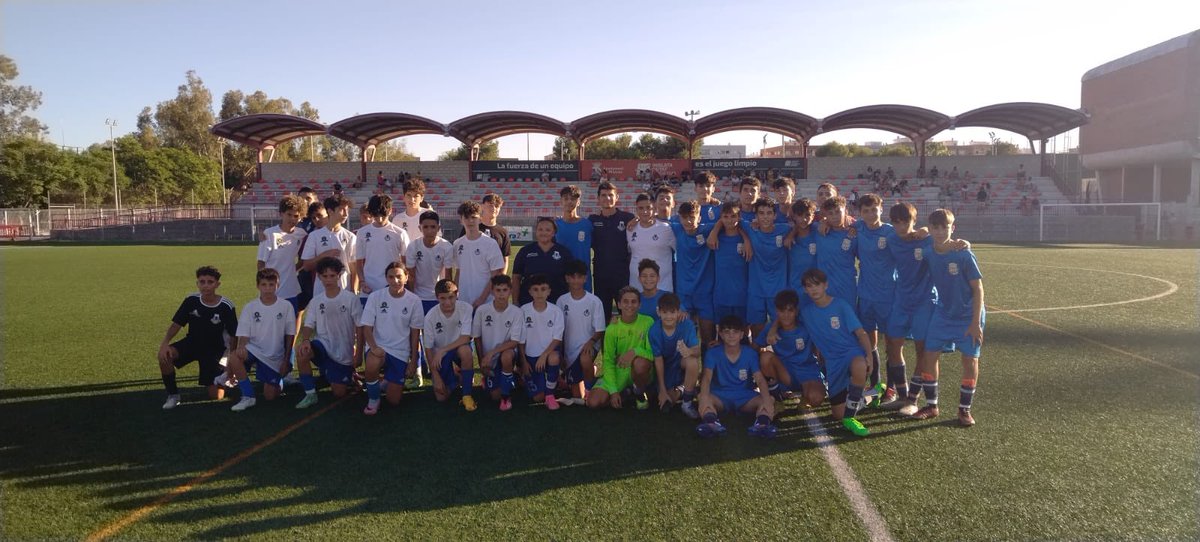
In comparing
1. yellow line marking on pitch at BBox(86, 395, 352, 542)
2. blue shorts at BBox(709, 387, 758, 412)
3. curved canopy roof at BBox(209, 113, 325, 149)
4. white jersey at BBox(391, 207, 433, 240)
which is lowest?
yellow line marking on pitch at BBox(86, 395, 352, 542)

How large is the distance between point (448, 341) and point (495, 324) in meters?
0.45

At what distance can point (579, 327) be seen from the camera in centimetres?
575

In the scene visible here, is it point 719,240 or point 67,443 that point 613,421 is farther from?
point 67,443

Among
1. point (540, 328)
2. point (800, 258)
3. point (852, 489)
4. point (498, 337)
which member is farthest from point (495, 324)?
point (852, 489)

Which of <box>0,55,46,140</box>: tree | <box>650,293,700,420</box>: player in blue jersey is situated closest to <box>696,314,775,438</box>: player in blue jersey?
<box>650,293,700,420</box>: player in blue jersey

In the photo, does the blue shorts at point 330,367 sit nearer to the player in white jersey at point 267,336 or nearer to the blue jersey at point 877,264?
the player in white jersey at point 267,336

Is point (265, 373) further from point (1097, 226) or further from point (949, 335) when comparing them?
point (1097, 226)

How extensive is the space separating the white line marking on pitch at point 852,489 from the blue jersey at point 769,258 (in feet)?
4.57

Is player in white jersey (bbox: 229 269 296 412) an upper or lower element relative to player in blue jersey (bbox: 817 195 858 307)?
lower

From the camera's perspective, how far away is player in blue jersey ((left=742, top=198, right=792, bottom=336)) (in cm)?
588

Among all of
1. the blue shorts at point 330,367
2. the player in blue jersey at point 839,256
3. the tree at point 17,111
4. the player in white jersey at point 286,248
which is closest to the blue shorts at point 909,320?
the player in blue jersey at point 839,256

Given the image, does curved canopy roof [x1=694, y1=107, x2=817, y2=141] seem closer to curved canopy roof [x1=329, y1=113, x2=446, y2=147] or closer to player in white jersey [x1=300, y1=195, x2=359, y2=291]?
curved canopy roof [x1=329, y1=113, x2=446, y2=147]

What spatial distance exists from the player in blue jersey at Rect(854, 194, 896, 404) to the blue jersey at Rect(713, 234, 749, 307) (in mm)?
997

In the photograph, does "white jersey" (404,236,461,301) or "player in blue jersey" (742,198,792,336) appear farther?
"white jersey" (404,236,461,301)
